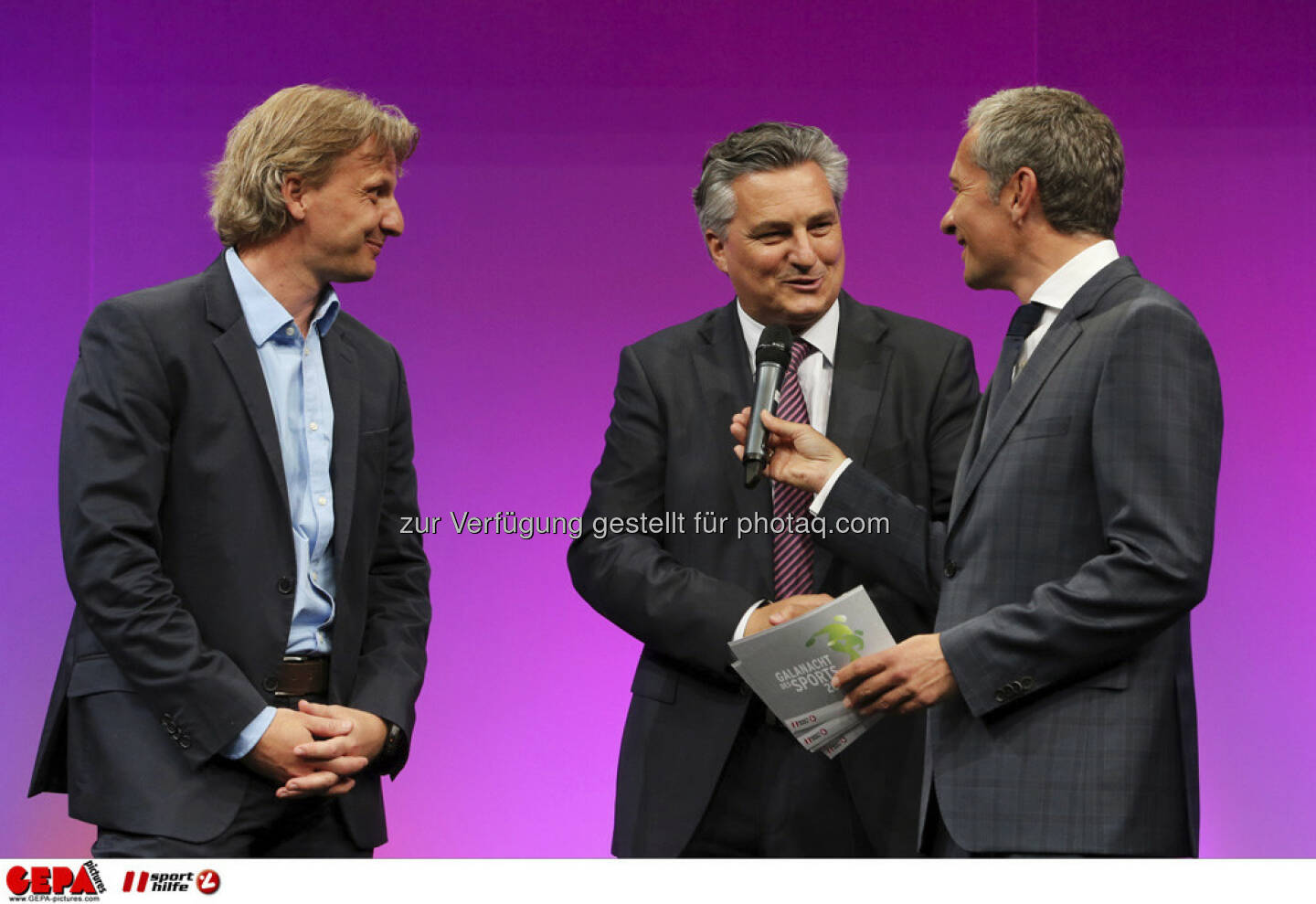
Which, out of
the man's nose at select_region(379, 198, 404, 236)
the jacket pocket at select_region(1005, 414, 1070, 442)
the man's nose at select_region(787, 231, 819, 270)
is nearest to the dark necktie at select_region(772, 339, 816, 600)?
the man's nose at select_region(787, 231, 819, 270)

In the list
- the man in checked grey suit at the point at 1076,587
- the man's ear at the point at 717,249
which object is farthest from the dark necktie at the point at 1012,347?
the man's ear at the point at 717,249

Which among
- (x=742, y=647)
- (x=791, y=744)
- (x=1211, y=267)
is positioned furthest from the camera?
(x=1211, y=267)

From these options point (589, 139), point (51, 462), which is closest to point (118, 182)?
point (51, 462)

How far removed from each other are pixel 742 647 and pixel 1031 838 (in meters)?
0.56

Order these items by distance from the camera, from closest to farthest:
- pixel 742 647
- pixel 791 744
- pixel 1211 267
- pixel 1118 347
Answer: pixel 1118 347, pixel 742 647, pixel 791 744, pixel 1211 267

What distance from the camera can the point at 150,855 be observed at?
2.59 m

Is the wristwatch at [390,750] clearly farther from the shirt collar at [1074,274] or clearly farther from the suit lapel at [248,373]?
the shirt collar at [1074,274]

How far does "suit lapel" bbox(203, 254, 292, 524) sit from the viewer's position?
8.93ft

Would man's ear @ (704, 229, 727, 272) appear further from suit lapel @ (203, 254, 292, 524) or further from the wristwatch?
the wristwatch

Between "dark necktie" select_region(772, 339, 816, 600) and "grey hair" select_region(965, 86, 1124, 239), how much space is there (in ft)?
1.87

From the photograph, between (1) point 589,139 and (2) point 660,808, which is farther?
(1) point 589,139
